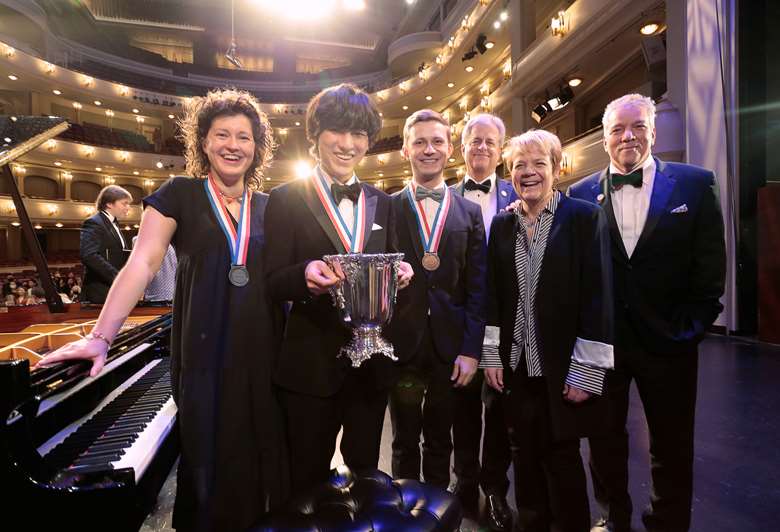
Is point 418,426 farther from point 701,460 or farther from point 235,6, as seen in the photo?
point 235,6

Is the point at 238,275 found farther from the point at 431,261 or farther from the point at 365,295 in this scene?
the point at 431,261

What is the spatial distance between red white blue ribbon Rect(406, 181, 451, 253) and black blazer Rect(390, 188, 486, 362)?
0.02 m

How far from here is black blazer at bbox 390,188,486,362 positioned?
1.62 metres

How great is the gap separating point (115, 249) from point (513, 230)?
3.28m

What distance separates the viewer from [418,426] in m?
1.82

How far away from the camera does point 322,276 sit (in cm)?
117

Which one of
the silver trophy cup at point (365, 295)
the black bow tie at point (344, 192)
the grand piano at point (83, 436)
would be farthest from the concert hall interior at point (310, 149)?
the silver trophy cup at point (365, 295)

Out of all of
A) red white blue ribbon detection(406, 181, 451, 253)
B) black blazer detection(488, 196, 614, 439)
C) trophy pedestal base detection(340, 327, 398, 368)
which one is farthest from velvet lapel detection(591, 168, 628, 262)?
trophy pedestal base detection(340, 327, 398, 368)

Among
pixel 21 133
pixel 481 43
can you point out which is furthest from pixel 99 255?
pixel 481 43

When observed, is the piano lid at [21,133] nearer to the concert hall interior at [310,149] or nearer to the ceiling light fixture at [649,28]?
the concert hall interior at [310,149]

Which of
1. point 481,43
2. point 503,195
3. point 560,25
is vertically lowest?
point 503,195

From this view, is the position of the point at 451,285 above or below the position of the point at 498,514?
above

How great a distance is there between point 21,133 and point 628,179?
267 centimetres

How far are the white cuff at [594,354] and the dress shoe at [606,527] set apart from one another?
2.77 feet
